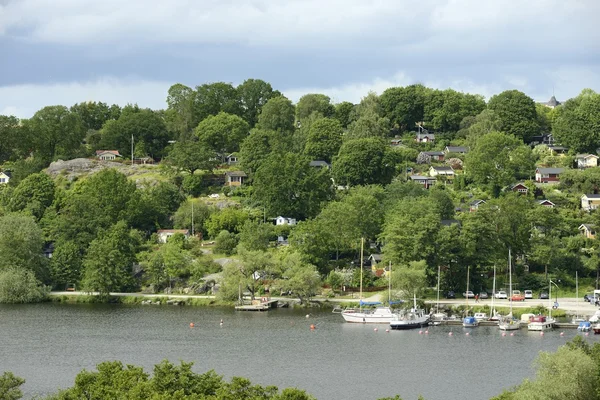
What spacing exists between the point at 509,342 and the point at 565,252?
2284 cm

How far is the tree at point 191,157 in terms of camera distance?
121 m

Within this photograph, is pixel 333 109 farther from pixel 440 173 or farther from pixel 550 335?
pixel 550 335

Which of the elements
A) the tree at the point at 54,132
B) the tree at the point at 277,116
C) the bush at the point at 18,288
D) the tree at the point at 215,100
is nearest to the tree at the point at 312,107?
the tree at the point at 277,116

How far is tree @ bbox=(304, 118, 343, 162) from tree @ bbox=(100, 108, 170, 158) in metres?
20.0

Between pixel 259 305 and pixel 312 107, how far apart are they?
61.0 m

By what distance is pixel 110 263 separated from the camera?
95.5m

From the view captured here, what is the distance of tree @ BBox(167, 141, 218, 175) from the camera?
121 m

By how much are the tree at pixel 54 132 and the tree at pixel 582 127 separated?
62.2 m

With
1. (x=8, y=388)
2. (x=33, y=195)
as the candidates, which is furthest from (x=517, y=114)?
(x=8, y=388)

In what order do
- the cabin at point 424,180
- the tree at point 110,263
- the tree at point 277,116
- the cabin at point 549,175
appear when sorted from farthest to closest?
the tree at point 277,116
the cabin at point 424,180
the cabin at point 549,175
the tree at point 110,263

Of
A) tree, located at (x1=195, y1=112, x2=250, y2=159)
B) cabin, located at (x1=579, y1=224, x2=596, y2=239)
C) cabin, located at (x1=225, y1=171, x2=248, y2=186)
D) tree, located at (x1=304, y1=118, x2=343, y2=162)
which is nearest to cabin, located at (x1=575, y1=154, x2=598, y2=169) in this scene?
cabin, located at (x1=579, y1=224, x2=596, y2=239)

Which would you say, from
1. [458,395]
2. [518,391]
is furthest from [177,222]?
[518,391]

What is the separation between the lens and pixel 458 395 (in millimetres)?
56656

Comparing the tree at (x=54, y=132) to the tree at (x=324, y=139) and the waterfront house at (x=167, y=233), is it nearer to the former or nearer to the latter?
the waterfront house at (x=167, y=233)
